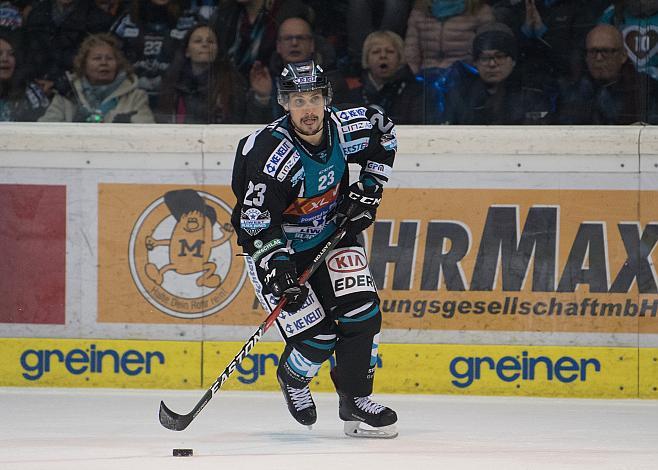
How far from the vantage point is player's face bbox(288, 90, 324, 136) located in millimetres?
4477

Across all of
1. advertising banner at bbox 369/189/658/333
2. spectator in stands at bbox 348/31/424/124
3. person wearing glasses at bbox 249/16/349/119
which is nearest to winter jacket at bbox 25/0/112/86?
person wearing glasses at bbox 249/16/349/119

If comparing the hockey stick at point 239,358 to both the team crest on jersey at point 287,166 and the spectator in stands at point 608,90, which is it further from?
the spectator in stands at point 608,90

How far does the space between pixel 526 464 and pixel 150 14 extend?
302cm

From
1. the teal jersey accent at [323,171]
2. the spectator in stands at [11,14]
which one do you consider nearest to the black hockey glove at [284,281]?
the teal jersey accent at [323,171]

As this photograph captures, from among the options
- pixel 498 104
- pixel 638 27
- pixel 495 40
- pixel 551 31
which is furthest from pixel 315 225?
pixel 638 27

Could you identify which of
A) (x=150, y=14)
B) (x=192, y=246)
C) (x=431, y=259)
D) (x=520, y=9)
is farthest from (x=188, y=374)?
(x=520, y=9)

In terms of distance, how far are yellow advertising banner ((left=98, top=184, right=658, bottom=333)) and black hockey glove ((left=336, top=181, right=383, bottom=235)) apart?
45.9 inches

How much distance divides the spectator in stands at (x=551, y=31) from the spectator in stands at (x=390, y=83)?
471 millimetres

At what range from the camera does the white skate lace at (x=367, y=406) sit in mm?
4598

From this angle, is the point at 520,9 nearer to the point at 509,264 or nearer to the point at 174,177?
the point at 509,264

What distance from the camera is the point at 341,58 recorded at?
5.96m

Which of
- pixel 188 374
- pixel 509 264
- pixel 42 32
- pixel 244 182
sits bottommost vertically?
pixel 188 374

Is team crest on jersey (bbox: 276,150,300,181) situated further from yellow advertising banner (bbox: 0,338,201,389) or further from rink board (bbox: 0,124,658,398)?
yellow advertising banner (bbox: 0,338,201,389)

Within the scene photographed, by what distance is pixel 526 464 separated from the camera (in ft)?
13.0
